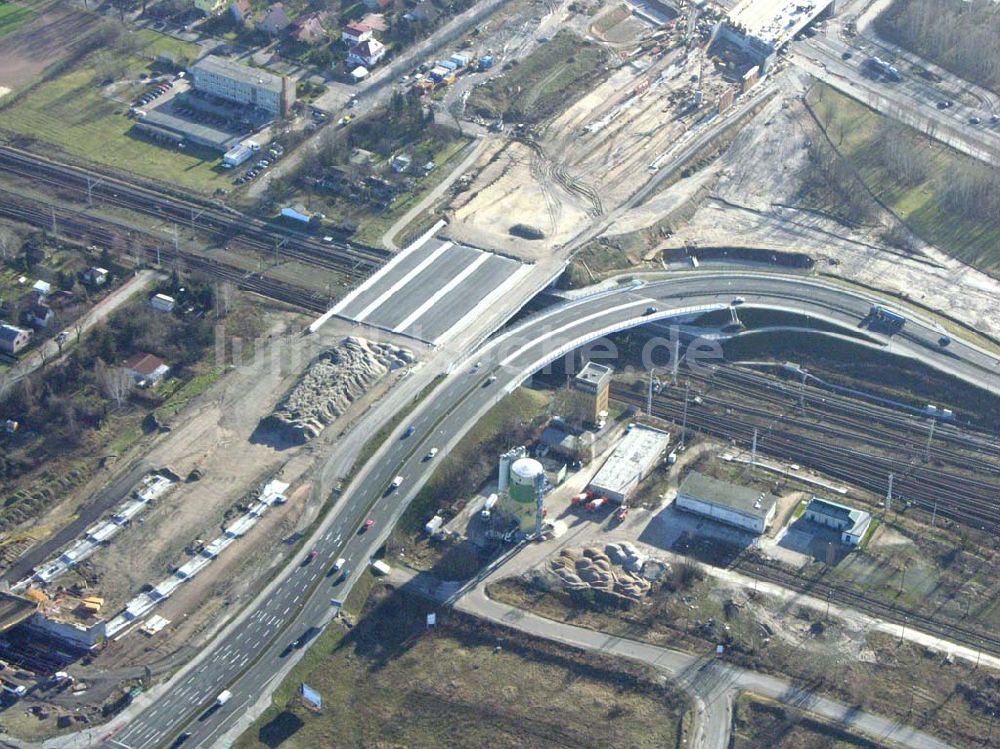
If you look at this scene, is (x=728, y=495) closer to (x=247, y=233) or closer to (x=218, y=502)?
(x=218, y=502)

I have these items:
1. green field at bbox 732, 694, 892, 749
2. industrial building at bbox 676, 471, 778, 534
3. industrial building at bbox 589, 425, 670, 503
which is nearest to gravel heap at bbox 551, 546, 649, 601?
industrial building at bbox 589, 425, 670, 503

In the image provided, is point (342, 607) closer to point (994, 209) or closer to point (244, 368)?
point (244, 368)

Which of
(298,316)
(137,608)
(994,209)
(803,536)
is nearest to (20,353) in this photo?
(298,316)

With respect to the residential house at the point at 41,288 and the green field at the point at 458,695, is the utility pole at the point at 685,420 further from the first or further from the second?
the residential house at the point at 41,288

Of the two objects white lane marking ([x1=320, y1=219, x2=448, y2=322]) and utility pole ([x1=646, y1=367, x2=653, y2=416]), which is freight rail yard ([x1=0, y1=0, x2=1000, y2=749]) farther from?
utility pole ([x1=646, y1=367, x2=653, y2=416])

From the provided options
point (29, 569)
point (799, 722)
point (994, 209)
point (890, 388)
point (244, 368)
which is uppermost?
point (994, 209)

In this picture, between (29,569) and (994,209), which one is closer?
(29,569)

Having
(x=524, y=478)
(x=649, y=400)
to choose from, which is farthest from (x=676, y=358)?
(x=524, y=478)
